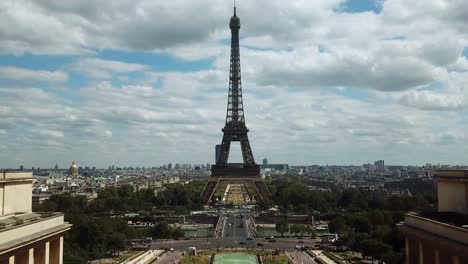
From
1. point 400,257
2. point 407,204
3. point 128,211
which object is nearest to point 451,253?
point 400,257

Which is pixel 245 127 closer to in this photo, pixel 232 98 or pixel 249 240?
pixel 232 98

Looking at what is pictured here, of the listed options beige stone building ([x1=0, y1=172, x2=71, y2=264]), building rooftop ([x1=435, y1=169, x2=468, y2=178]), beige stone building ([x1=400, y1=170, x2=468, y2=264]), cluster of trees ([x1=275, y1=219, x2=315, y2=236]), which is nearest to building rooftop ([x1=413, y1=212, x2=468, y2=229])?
beige stone building ([x1=400, y1=170, x2=468, y2=264])

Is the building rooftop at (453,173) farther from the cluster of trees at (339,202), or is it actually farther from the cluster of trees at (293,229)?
the cluster of trees at (339,202)

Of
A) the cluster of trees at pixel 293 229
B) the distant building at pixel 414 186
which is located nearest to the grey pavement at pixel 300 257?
the cluster of trees at pixel 293 229

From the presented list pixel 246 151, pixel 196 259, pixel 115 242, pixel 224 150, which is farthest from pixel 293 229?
pixel 224 150

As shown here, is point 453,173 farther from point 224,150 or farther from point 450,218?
point 224,150

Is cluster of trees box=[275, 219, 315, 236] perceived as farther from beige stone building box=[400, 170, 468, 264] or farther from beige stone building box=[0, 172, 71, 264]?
beige stone building box=[0, 172, 71, 264]
